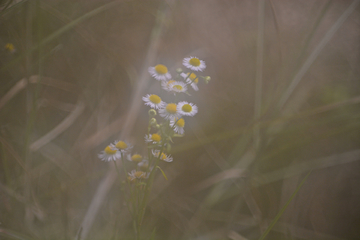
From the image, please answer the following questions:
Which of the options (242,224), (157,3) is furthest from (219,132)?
(157,3)

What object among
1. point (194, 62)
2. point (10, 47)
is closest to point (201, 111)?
point (194, 62)

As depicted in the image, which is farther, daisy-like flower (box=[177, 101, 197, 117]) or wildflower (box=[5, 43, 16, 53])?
wildflower (box=[5, 43, 16, 53])

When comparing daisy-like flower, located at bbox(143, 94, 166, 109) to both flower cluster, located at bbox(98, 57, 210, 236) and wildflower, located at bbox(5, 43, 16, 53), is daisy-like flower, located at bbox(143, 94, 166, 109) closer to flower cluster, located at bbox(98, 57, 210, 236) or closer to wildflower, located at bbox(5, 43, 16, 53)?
flower cluster, located at bbox(98, 57, 210, 236)

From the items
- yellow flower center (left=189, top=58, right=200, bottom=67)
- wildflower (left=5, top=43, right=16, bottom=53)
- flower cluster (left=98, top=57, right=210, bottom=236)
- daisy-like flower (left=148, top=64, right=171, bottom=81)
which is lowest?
flower cluster (left=98, top=57, right=210, bottom=236)

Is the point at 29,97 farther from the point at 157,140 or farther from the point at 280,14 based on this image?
the point at 280,14

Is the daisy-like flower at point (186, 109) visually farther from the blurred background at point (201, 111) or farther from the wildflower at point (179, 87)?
the blurred background at point (201, 111)

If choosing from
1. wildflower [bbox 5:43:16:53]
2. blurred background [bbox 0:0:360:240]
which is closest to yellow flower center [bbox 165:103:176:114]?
blurred background [bbox 0:0:360:240]

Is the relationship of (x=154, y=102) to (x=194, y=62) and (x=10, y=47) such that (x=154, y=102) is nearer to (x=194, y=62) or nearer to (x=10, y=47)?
(x=194, y=62)
